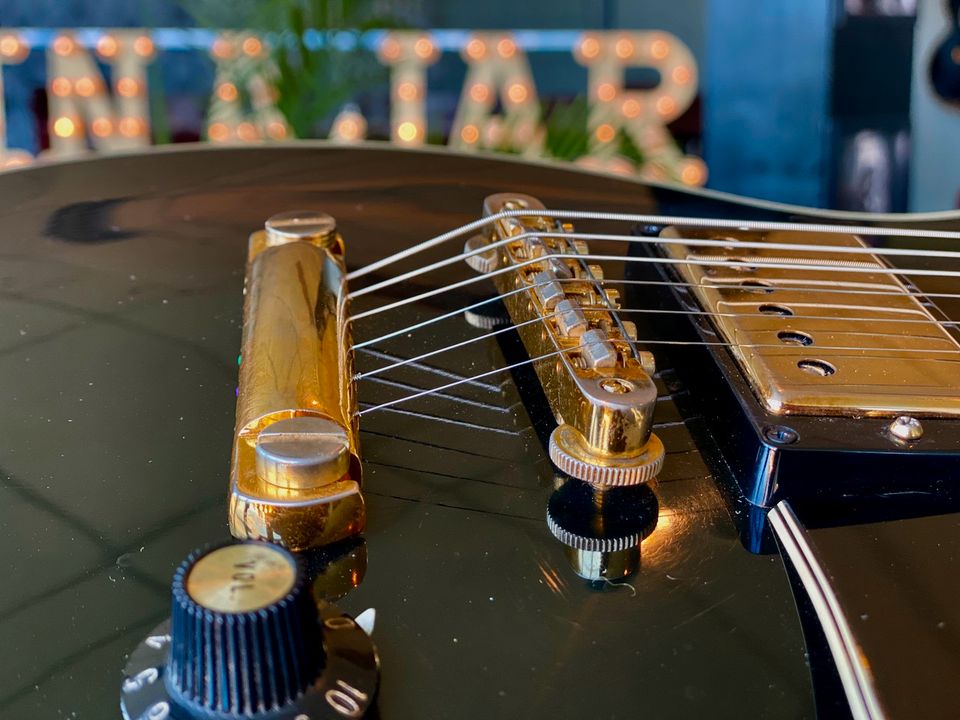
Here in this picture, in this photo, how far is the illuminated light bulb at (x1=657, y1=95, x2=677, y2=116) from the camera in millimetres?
2605

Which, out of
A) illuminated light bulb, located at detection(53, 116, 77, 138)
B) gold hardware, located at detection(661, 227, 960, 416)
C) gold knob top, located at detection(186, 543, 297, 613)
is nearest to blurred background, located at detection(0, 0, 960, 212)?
illuminated light bulb, located at detection(53, 116, 77, 138)

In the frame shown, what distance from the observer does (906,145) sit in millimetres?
2412

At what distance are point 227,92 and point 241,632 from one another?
7.60 ft

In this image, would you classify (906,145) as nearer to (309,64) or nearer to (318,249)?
(309,64)

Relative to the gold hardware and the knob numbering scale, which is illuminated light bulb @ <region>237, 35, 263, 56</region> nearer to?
the gold hardware

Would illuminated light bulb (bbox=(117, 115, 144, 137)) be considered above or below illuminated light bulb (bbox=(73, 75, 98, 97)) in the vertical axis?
below

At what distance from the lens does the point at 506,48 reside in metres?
2.63

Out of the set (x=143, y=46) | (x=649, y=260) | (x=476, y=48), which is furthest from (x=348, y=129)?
(x=649, y=260)

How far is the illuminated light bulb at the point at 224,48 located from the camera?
237cm

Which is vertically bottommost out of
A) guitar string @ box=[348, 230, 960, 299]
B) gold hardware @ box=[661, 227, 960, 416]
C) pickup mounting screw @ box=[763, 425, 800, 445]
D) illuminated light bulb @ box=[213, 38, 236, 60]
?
pickup mounting screw @ box=[763, 425, 800, 445]

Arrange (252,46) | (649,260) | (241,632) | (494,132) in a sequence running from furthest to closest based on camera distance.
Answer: (494,132) → (252,46) → (649,260) → (241,632)

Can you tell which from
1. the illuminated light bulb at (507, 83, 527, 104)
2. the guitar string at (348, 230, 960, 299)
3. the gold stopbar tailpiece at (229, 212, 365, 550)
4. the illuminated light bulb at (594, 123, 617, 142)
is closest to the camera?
the gold stopbar tailpiece at (229, 212, 365, 550)

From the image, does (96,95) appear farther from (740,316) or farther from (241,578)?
(241,578)

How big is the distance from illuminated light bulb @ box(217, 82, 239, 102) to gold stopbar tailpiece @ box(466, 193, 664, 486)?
76.4 inches
